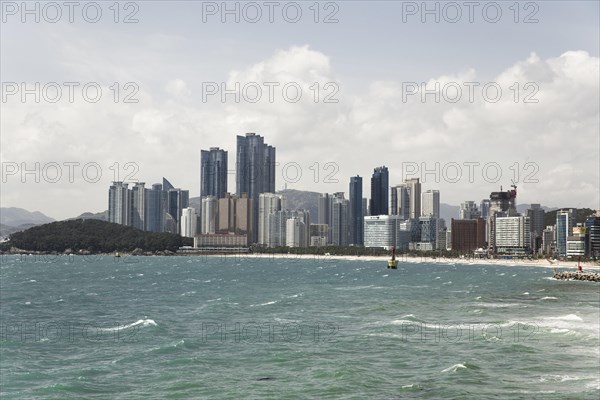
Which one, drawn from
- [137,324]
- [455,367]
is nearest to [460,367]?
[455,367]

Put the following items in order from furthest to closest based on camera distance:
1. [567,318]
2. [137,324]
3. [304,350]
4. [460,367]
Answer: [567,318]
[137,324]
[304,350]
[460,367]

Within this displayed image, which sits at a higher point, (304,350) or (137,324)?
(304,350)

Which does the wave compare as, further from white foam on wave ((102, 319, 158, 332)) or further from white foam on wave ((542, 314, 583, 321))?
white foam on wave ((102, 319, 158, 332))

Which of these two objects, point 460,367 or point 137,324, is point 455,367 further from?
point 137,324

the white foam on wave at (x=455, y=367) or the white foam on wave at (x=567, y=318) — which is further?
the white foam on wave at (x=567, y=318)

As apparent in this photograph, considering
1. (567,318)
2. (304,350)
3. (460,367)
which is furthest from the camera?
(567,318)

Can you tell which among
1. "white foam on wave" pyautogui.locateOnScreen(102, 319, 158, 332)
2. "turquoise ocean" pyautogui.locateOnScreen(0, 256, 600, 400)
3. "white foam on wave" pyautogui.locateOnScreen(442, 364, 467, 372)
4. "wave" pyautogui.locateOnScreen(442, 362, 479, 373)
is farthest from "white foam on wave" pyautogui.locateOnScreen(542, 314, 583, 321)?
"white foam on wave" pyautogui.locateOnScreen(102, 319, 158, 332)

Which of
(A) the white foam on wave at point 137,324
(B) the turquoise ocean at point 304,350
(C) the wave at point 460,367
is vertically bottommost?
(A) the white foam on wave at point 137,324

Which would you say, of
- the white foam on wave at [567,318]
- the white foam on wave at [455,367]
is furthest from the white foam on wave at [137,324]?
the white foam on wave at [567,318]

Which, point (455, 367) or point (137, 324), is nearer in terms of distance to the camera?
point (455, 367)

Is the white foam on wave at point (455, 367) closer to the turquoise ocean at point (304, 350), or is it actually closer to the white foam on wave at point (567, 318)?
the turquoise ocean at point (304, 350)

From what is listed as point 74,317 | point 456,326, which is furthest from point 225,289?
point 456,326

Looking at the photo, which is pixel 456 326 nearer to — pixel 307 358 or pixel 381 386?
pixel 307 358
